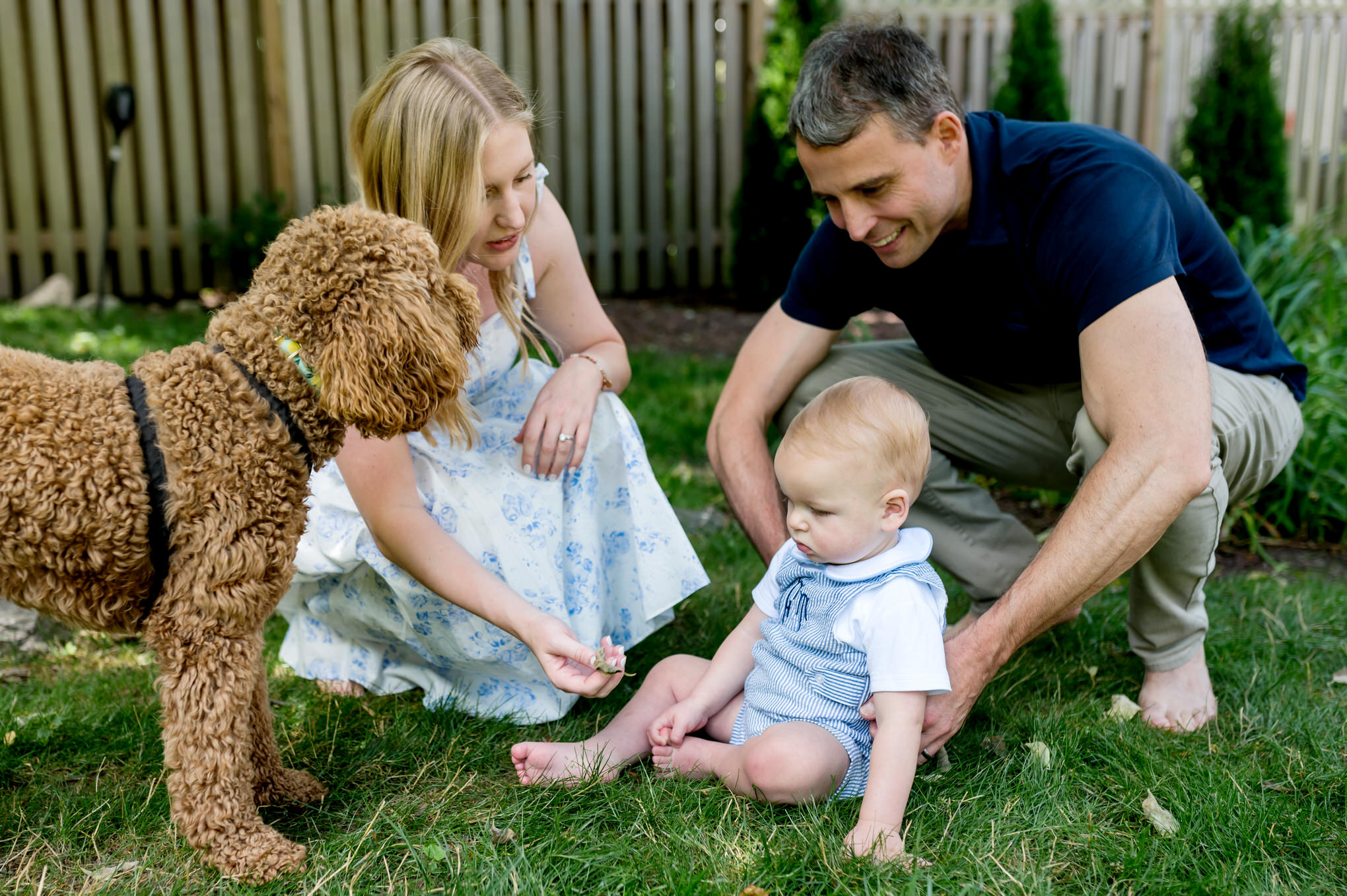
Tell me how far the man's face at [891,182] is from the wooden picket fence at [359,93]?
16.0ft

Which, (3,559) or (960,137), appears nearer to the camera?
(3,559)

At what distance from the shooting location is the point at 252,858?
81.4 inches

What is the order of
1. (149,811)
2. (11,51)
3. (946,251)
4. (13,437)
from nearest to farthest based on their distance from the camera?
(13,437), (149,811), (946,251), (11,51)

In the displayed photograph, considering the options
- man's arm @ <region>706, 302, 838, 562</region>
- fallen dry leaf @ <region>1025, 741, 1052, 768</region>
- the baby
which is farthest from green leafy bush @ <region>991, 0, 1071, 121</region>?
the baby

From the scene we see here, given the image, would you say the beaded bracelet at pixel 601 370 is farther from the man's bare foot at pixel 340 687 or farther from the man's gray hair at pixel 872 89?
the man's bare foot at pixel 340 687

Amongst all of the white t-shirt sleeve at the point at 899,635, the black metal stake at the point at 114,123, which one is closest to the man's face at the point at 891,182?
the white t-shirt sleeve at the point at 899,635

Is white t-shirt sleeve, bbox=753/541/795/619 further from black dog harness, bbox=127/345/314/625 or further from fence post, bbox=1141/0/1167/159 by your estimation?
fence post, bbox=1141/0/1167/159

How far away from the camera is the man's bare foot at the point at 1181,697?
276cm

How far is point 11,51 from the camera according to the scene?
24.2 ft

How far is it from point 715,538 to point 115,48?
20.6 feet

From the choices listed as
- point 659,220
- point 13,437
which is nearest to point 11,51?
point 659,220

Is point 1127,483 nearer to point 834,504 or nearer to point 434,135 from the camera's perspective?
point 834,504

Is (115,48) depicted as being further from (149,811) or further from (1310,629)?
(1310,629)

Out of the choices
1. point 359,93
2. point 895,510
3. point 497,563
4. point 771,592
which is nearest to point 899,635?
point 895,510
